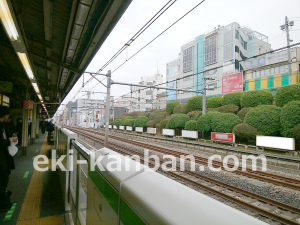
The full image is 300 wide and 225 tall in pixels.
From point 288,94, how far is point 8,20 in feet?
55.9

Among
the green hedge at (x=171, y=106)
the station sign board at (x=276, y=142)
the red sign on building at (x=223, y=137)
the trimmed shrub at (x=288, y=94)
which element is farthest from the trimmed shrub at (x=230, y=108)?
the green hedge at (x=171, y=106)

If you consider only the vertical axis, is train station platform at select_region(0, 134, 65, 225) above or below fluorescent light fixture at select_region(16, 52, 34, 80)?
below

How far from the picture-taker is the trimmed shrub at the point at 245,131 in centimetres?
1528

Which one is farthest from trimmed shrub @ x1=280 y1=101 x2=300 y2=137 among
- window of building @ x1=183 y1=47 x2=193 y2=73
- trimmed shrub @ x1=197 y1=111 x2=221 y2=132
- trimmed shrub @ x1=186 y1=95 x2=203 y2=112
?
window of building @ x1=183 y1=47 x2=193 y2=73

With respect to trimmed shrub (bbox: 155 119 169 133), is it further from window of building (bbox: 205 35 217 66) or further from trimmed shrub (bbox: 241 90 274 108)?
window of building (bbox: 205 35 217 66)

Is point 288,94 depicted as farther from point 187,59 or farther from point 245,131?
point 187,59

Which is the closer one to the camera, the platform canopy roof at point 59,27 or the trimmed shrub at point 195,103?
the platform canopy roof at point 59,27

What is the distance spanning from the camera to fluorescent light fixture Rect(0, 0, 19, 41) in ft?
7.95

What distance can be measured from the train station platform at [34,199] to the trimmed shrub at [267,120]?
14276mm

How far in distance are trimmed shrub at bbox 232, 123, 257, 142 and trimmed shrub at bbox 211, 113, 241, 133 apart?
83 cm

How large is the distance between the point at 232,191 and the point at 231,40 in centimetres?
3318

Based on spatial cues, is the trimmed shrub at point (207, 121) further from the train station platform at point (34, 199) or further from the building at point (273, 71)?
the train station platform at point (34, 199)

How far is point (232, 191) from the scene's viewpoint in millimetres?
6438

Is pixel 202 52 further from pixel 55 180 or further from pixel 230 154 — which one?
pixel 55 180
